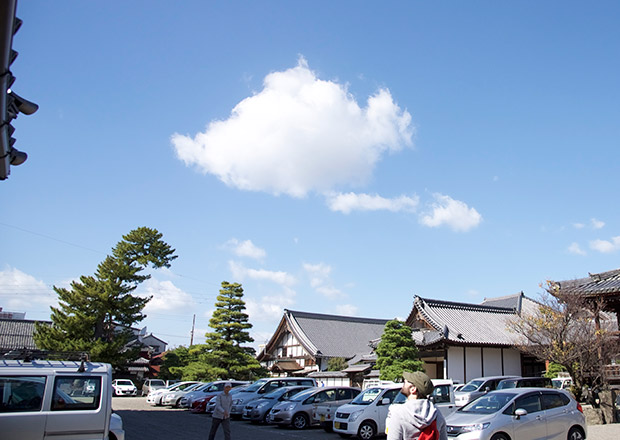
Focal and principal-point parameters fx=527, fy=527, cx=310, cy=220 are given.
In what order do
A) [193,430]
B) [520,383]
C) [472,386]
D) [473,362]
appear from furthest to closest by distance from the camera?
[473,362] → [472,386] → [520,383] → [193,430]

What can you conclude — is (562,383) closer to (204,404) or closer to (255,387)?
(255,387)

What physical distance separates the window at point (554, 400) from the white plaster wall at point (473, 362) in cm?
1890

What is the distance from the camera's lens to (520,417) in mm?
11180

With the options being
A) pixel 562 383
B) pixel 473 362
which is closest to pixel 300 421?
pixel 562 383

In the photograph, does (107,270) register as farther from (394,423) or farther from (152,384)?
(394,423)

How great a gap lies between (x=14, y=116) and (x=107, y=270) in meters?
32.5

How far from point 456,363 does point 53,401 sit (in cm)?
2593

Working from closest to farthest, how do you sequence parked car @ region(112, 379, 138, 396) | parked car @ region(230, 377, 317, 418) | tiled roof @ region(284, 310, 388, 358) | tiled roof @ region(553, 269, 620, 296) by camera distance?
tiled roof @ region(553, 269, 620, 296)
parked car @ region(230, 377, 317, 418)
parked car @ region(112, 379, 138, 396)
tiled roof @ region(284, 310, 388, 358)

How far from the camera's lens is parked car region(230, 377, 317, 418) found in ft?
72.8

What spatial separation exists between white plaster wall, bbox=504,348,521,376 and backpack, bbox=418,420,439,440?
97.4 feet

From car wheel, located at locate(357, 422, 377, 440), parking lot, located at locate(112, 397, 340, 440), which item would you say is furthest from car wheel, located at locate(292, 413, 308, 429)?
car wheel, located at locate(357, 422, 377, 440)

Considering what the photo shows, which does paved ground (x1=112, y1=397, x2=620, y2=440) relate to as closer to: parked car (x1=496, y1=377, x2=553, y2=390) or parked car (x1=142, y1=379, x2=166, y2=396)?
parked car (x1=496, y1=377, x2=553, y2=390)

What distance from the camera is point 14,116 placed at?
6.11 m

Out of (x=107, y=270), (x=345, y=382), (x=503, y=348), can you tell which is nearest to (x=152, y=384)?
(x=107, y=270)
